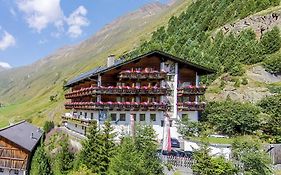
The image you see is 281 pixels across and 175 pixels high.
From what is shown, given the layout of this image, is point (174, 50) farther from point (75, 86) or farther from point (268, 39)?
point (75, 86)

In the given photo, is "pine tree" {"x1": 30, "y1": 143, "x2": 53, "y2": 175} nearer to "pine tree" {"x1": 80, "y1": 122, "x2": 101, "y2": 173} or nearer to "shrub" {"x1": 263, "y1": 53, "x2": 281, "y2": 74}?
"pine tree" {"x1": 80, "y1": 122, "x2": 101, "y2": 173}

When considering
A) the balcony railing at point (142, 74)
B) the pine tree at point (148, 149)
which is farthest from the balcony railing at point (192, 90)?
the pine tree at point (148, 149)

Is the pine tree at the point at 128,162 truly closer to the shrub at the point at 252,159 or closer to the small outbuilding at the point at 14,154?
the shrub at the point at 252,159

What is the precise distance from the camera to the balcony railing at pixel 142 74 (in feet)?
140

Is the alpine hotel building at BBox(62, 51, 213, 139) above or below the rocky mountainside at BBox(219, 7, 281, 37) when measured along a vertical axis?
below

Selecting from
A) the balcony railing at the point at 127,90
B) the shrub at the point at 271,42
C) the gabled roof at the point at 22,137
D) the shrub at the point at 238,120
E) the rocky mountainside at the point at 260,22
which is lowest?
the gabled roof at the point at 22,137

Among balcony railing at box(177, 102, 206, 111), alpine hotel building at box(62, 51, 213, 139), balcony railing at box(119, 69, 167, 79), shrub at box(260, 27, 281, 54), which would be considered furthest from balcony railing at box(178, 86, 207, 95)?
shrub at box(260, 27, 281, 54)

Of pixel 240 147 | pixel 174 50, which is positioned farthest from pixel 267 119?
pixel 174 50

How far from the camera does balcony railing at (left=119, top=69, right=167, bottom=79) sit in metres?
42.5

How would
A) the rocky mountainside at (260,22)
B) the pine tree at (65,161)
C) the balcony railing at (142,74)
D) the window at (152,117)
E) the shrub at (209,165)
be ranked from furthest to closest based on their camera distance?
1. the rocky mountainside at (260,22)
2. the window at (152,117)
3. the balcony railing at (142,74)
4. the pine tree at (65,161)
5. the shrub at (209,165)

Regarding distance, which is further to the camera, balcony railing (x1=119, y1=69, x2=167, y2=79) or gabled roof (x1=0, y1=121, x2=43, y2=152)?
gabled roof (x1=0, y1=121, x2=43, y2=152)

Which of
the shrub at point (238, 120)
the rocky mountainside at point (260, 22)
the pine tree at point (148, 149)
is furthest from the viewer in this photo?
the rocky mountainside at point (260, 22)

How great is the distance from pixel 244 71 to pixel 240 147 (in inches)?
1298

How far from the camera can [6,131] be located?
47.8m
